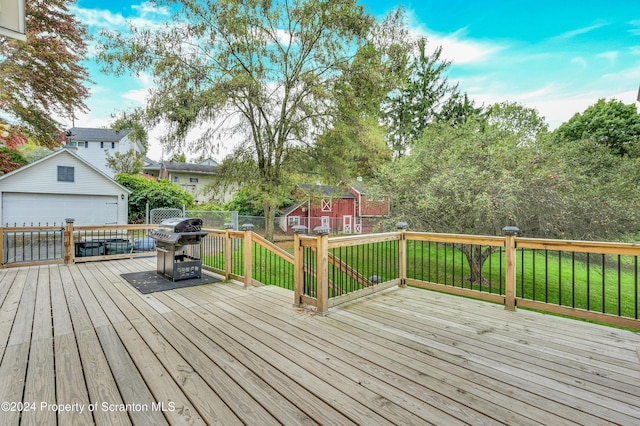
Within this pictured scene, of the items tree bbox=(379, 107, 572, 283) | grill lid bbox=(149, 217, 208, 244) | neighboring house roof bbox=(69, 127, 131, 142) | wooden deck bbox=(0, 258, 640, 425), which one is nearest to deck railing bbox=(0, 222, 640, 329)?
wooden deck bbox=(0, 258, 640, 425)

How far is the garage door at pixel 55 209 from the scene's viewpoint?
11.5 metres

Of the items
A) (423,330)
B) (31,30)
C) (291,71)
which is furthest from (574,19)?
(31,30)

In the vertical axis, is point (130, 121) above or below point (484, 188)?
above

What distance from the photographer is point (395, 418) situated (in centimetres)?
156

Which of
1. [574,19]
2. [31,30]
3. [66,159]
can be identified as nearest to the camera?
[574,19]

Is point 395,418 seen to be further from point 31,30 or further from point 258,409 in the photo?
point 31,30

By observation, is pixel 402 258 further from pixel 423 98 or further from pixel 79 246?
pixel 423 98

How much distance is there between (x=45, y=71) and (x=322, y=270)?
12675 millimetres

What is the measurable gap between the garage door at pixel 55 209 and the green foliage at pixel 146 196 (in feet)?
2.55

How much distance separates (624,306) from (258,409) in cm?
873

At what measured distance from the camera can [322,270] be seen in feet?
10.6

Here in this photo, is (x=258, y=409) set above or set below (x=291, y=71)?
below

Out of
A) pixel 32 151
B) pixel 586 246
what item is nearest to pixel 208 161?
pixel 32 151

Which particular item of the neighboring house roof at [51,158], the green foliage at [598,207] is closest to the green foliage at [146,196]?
the neighboring house roof at [51,158]
